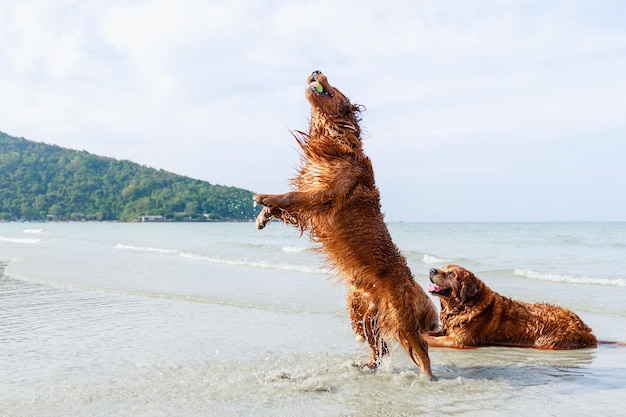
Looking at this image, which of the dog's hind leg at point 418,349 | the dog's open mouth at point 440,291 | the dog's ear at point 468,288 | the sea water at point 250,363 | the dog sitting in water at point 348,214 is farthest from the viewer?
the dog's open mouth at point 440,291

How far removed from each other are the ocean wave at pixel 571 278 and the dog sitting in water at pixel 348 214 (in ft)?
33.1

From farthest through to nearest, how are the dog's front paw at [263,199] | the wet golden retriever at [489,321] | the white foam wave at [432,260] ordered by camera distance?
1. the white foam wave at [432,260]
2. the wet golden retriever at [489,321]
3. the dog's front paw at [263,199]

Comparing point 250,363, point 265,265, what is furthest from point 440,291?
point 265,265

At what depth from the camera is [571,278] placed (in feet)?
50.5

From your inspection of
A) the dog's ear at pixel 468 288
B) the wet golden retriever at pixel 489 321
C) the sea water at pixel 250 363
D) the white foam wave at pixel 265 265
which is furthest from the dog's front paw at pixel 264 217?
the white foam wave at pixel 265 265

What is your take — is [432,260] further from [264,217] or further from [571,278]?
[264,217]

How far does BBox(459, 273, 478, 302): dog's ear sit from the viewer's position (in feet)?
25.4

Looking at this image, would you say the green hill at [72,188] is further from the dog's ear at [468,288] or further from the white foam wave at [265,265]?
the dog's ear at [468,288]

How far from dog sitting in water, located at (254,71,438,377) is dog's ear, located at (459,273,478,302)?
1903mm

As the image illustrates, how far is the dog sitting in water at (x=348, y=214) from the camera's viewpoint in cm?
556

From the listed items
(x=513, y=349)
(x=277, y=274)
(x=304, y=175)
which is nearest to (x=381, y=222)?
(x=304, y=175)

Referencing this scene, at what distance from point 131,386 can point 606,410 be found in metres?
4.03

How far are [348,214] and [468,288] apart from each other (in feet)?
9.35

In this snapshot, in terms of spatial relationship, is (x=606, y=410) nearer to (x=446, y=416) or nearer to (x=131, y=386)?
(x=446, y=416)
